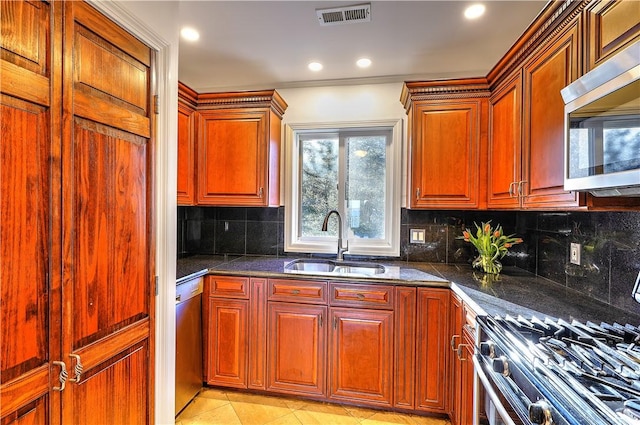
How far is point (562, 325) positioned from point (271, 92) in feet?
7.45

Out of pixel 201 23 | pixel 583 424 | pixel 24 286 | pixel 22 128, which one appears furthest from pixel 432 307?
pixel 201 23

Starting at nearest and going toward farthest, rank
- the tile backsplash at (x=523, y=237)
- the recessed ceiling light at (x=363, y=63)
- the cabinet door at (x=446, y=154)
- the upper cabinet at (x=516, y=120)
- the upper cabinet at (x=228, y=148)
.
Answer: the upper cabinet at (x=516, y=120), the tile backsplash at (x=523, y=237), the cabinet door at (x=446, y=154), the recessed ceiling light at (x=363, y=63), the upper cabinet at (x=228, y=148)

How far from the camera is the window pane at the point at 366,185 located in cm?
276

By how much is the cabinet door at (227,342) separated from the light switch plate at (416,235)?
1.43 meters

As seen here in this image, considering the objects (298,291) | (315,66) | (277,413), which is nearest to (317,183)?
(315,66)

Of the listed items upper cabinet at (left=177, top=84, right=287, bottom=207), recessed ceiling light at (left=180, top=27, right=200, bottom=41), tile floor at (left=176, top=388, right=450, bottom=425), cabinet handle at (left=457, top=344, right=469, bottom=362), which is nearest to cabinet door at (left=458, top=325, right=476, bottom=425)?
cabinet handle at (left=457, top=344, right=469, bottom=362)

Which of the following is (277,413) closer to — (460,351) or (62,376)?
(460,351)

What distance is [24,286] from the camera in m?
0.92

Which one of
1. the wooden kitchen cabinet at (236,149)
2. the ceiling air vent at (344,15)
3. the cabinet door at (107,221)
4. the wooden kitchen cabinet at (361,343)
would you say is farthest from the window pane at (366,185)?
the cabinet door at (107,221)

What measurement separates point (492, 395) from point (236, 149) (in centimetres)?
224

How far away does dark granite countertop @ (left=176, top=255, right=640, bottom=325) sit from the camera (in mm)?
1390

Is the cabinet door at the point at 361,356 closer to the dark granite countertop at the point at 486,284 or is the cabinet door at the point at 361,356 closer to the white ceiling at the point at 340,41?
the dark granite countertop at the point at 486,284

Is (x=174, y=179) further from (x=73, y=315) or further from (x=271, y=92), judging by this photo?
(x=271, y=92)

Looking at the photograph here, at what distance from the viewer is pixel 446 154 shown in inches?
88.6
